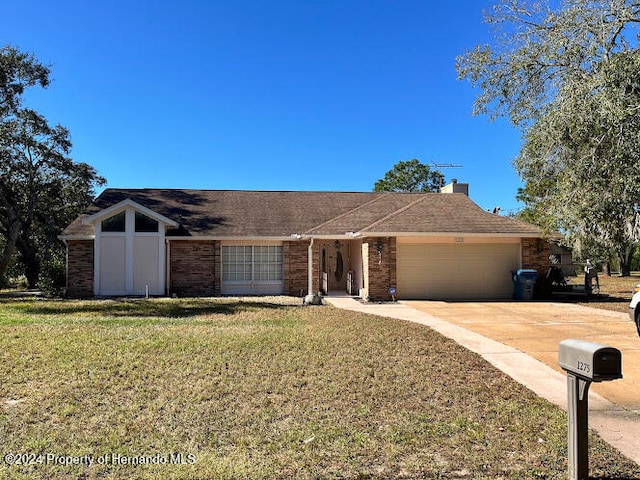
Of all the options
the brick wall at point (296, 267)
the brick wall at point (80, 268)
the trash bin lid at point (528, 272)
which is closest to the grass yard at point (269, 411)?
the trash bin lid at point (528, 272)

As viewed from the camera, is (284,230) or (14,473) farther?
(284,230)

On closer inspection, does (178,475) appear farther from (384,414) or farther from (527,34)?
(527,34)

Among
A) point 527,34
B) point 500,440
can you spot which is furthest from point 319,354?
point 527,34

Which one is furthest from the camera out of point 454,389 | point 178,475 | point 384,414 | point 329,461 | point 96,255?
point 96,255

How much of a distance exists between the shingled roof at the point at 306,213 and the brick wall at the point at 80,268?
1.86ft

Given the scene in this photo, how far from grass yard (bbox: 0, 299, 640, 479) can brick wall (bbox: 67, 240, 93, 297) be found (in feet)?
33.9

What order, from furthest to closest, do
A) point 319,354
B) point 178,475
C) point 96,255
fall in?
point 96,255, point 319,354, point 178,475

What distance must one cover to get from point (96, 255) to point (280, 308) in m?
8.51

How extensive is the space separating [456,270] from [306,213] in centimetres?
755

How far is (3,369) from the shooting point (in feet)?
21.5

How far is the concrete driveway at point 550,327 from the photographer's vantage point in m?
6.35

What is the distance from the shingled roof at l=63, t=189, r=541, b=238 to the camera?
17.8 meters

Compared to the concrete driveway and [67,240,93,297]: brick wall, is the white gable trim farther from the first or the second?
the concrete driveway

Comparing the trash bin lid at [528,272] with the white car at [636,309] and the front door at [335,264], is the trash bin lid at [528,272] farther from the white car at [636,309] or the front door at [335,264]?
the white car at [636,309]
